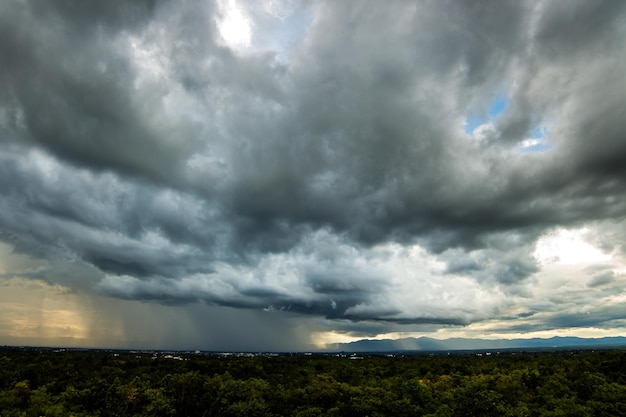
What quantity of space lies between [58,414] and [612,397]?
79.4 metres

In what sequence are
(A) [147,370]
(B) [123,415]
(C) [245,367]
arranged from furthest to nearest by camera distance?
(C) [245,367] < (A) [147,370] < (B) [123,415]

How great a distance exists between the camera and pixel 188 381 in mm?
71375

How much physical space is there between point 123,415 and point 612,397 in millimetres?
72919

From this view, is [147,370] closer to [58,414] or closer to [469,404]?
[58,414]

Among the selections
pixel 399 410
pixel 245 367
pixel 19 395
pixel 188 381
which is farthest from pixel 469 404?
pixel 245 367

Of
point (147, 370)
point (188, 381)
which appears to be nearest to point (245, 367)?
point (147, 370)

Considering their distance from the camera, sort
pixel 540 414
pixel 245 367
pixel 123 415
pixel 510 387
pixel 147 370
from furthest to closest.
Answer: pixel 245 367
pixel 147 370
pixel 510 387
pixel 540 414
pixel 123 415

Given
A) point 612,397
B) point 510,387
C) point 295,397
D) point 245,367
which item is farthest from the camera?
point 245,367

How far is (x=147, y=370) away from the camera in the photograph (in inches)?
5167

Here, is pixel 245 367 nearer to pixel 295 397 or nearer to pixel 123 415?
pixel 295 397

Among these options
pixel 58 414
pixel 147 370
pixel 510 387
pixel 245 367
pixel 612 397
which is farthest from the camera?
pixel 245 367

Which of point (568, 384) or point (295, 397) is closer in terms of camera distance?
point (295, 397)

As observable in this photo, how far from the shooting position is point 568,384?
82875 millimetres

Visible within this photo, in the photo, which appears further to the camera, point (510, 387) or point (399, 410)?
point (510, 387)
